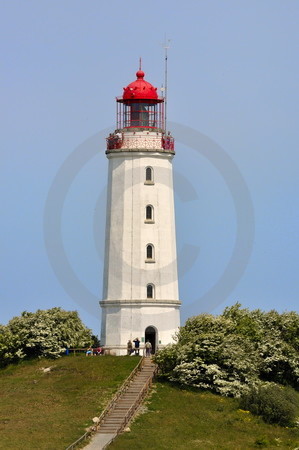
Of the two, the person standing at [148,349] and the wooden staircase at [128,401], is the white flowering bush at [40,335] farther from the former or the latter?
the wooden staircase at [128,401]

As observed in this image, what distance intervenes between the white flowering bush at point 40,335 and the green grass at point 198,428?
1184 cm

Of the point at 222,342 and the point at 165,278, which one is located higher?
the point at 165,278

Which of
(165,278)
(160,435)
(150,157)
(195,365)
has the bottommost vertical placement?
(160,435)

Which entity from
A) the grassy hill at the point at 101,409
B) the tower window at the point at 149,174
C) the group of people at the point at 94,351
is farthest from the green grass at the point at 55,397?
the tower window at the point at 149,174

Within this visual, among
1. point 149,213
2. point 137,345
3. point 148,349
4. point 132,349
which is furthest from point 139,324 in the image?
point 149,213

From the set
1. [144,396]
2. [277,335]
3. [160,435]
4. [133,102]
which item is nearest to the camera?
[160,435]

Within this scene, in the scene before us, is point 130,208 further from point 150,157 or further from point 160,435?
point 160,435

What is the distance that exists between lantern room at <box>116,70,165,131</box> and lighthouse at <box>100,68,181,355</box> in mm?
70

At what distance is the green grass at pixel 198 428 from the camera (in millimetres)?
64438

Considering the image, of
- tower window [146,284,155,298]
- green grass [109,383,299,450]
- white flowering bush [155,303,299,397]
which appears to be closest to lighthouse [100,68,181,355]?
tower window [146,284,155,298]

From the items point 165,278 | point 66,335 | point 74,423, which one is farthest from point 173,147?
point 74,423

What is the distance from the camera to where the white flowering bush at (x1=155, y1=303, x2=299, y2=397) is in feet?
245

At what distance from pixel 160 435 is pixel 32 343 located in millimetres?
18846

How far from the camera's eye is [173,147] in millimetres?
86688
